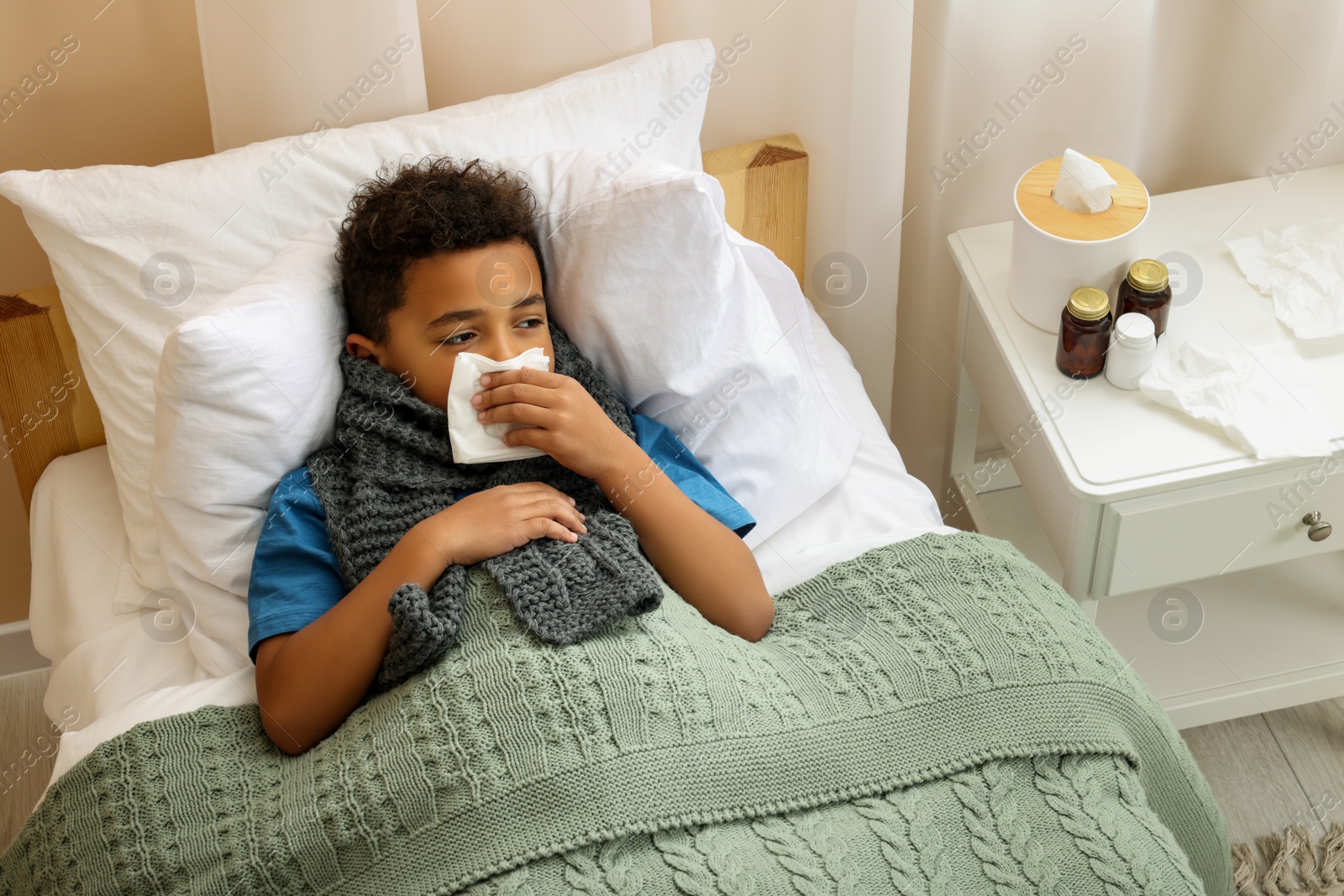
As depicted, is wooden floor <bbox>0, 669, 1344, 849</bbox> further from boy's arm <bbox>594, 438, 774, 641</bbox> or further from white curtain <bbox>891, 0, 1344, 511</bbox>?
boy's arm <bbox>594, 438, 774, 641</bbox>

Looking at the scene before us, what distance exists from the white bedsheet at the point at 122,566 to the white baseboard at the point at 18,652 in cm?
51

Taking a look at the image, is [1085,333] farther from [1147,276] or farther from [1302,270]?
[1302,270]

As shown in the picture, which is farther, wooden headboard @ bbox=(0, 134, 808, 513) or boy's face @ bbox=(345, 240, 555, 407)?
wooden headboard @ bbox=(0, 134, 808, 513)

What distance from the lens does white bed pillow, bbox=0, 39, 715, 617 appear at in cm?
116

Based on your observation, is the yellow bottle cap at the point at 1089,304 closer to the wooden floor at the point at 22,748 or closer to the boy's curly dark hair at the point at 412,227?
the boy's curly dark hair at the point at 412,227

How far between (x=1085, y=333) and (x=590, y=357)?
0.57 m

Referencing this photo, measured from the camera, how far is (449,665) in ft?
2.93

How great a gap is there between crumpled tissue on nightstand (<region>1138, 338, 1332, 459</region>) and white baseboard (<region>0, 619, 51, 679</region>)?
1728 millimetres

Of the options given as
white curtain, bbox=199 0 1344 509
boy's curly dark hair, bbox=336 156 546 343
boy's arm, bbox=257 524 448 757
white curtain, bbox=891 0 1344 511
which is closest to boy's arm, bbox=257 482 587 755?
boy's arm, bbox=257 524 448 757

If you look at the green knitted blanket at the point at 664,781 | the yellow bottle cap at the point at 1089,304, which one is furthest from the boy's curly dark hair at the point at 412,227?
the yellow bottle cap at the point at 1089,304

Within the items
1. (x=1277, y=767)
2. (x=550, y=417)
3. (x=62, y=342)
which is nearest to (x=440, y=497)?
(x=550, y=417)

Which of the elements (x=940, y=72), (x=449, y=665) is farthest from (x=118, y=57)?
(x=940, y=72)

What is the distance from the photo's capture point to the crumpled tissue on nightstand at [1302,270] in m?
1.27

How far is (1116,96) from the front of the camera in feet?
4.76
